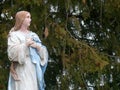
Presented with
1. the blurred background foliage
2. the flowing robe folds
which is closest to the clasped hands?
the flowing robe folds

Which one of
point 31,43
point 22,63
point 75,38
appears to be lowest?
point 75,38

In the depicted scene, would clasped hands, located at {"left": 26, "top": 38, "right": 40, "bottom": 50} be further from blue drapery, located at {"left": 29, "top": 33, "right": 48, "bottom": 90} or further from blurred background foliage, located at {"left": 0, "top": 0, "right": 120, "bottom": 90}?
blurred background foliage, located at {"left": 0, "top": 0, "right": 120, "bottom": 90}

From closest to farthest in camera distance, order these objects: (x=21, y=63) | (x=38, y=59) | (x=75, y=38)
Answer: (x=21, y=63) → (x=38, y=59) → (x=75, y=38)

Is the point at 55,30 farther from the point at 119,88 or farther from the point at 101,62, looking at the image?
the point at 119,88

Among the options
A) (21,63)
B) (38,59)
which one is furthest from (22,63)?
(38,59)

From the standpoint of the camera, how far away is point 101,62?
897cm

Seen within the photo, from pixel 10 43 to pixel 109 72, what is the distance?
382 cm

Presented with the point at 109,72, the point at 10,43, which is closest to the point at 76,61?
the point at 109,72

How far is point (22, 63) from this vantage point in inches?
254

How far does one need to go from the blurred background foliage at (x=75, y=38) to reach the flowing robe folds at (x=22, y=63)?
7.68 feet

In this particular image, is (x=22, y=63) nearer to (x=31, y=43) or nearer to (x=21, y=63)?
(x=21, y=63)

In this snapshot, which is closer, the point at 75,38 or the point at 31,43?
the point at 31,43

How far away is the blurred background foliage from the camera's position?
9.07m

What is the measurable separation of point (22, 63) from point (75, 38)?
3194 mm
